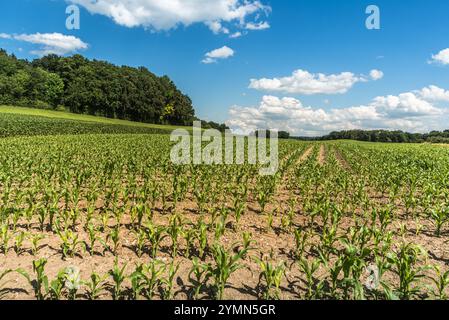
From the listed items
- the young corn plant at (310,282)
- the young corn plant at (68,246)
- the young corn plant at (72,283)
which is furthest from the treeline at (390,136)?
the young corn plant at (72,283)

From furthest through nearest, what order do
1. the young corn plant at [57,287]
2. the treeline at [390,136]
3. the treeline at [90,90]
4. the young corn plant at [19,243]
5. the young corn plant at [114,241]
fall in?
the treeline at [390,136] < the treeline at [90,90] < the young corn plant at [114,241] < the young corn plant at [19,243] < the young corn plant at [57,287]

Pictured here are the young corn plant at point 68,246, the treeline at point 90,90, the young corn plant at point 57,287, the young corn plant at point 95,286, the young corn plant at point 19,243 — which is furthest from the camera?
the treeline at point 90,90

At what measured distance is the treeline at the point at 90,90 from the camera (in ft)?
219

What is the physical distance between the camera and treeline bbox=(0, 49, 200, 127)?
6681 centimetres

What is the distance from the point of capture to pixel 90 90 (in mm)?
77625

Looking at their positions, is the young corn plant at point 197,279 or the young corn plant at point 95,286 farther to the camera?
the young corn plant at point 197,279

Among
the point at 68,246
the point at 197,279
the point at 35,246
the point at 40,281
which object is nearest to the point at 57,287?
the point at 40,281

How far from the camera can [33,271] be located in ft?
14.0

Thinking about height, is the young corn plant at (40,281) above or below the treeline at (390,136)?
below

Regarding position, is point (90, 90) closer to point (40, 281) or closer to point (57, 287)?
point (40, 281)

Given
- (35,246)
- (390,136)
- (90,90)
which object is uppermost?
(90,90)

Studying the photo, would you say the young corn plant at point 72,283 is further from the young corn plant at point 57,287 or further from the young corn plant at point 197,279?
the young corn plant at point 197,279
